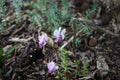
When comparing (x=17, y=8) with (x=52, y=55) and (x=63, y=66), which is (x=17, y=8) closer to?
(x=52, y=55)

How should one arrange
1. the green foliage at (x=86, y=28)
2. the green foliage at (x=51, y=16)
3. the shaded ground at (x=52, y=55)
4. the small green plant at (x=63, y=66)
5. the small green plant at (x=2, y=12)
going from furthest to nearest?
1. the small green plant at (x=2, y=12)
2. the green foliage at (x=51, y=16)
3. the green foliage at (x=86, y=28)
4. the shaded ground at (x=52, y=55)
5. the small green plant at (x=63, y=66)

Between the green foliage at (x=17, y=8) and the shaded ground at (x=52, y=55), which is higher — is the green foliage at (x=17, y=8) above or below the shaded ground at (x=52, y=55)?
above

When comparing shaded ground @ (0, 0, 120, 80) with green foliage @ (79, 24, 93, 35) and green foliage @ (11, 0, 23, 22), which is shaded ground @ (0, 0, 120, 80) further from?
green foliage @ (11, 0, 23, 22)

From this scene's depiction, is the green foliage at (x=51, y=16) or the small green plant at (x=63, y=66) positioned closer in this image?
the small green plant at (x=63, y=66)

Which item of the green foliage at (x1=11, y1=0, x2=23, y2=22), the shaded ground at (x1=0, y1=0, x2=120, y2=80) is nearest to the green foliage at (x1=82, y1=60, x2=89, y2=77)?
the shaded ground at (x1=0, y1=0, x2=120, y2=80)

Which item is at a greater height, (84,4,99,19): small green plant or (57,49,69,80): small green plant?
(84,4,99,19): small green plant

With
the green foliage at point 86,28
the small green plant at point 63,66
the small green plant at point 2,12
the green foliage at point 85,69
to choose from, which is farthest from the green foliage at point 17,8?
the green foliage at point 85,69

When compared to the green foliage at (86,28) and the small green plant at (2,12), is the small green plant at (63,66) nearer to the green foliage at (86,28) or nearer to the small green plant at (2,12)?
the green foliage at (86,28)

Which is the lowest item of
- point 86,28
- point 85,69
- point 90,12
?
point 85,69

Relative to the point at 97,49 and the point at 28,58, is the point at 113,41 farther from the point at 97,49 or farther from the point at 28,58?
the point at 28,58

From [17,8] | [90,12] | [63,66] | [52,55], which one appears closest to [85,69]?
[63,66]

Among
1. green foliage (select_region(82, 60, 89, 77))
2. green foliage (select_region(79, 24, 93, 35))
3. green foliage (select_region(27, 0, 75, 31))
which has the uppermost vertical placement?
green foliage (select_region(27, 0, 75, 31))
